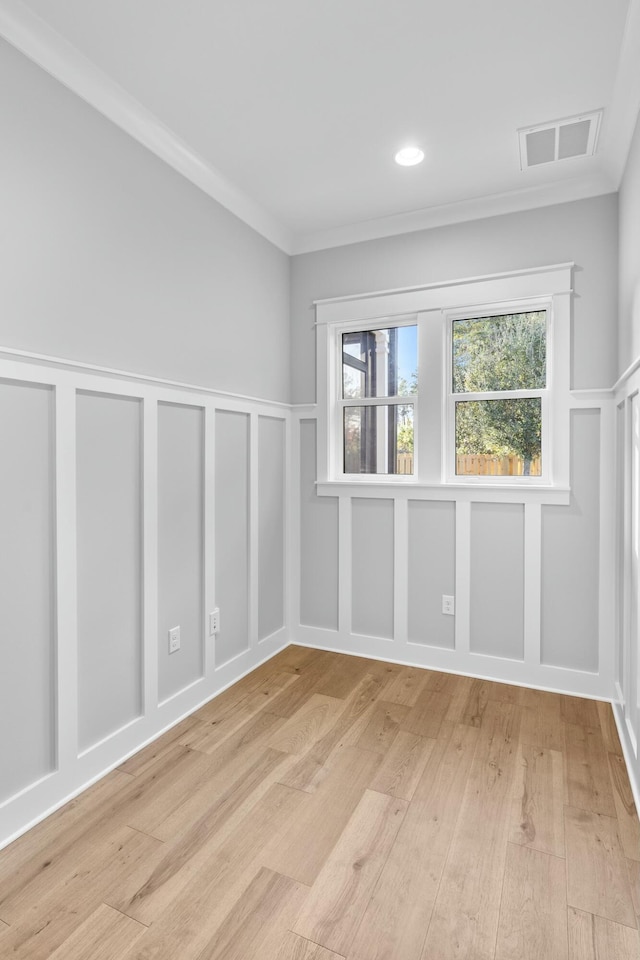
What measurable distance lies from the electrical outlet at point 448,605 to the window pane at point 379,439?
0.77 meters

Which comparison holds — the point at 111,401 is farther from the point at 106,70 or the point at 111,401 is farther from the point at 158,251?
the point at 106,70

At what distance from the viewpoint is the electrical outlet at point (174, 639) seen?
241 centimetres

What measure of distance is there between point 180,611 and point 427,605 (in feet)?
4.70

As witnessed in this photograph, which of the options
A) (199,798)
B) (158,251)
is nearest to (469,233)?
(158,251)

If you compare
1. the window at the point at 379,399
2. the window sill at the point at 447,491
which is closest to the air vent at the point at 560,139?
the window at the point at 379,399

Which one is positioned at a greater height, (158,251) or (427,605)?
(158,251)

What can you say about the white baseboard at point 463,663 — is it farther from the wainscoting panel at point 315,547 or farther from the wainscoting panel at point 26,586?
the wainscoting panel at point 26,586

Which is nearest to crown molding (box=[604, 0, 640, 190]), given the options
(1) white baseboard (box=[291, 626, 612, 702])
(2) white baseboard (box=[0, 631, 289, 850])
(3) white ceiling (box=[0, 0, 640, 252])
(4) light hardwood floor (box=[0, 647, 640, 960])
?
(3) white ceiling (box=[0, 0, 640, 252])

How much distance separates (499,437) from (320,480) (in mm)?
1109

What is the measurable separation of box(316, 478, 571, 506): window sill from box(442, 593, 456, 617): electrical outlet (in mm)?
577

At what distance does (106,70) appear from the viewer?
1.92 meters

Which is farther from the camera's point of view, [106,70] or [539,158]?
[539,158]

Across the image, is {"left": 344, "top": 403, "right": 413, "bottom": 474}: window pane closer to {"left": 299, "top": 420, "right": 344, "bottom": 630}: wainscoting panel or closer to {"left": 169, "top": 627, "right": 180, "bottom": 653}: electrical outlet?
Answer: {"left": 299, "top": 420, "right": 344, "bottom": 630}: wainscoting panel

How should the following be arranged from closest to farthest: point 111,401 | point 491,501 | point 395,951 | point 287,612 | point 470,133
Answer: point 395,951 < point 111,401 < point 470,133 < point 491,501 < point 287,612
